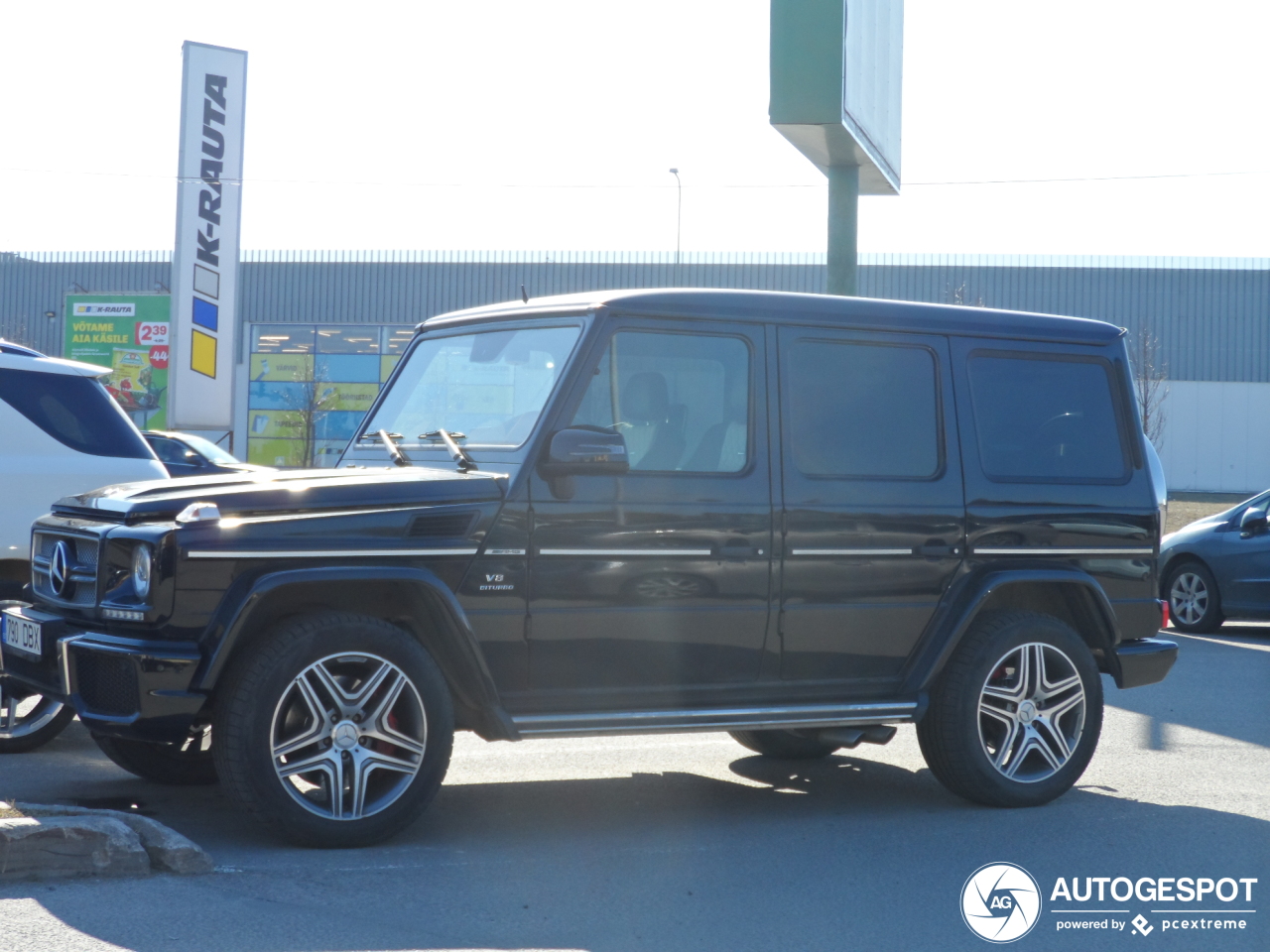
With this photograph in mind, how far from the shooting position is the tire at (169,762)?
6.09 metres

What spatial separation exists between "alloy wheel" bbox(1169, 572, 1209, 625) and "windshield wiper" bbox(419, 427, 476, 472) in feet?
34.3

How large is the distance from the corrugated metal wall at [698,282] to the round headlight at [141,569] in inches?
1775

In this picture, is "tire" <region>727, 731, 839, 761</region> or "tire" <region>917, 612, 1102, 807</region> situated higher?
"tire" <region>917, 612, 1102, 807</region>

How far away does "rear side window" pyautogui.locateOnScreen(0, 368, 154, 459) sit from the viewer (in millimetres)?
7305

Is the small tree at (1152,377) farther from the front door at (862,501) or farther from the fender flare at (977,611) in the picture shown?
the front door at (862,501)

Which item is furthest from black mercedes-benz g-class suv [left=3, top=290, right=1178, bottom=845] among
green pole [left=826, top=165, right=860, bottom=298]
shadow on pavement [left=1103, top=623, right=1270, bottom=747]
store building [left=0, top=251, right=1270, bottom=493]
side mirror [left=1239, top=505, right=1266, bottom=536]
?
store building [left=0, top=251, right=1270, bottom=493]

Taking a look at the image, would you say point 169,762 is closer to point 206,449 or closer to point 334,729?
point 334,729

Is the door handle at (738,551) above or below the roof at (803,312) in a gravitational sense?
below

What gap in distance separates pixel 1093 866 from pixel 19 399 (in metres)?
5.53

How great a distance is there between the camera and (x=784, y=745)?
289 inches

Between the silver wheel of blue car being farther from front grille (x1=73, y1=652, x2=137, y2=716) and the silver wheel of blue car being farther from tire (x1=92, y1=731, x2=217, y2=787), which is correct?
tire (x1=92, y1=731, x2=217, y2=787)

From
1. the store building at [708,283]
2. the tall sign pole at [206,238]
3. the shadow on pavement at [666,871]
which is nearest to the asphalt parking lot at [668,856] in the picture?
the shadow on pavement at [666,871]

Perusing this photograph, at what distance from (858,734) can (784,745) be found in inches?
33.9

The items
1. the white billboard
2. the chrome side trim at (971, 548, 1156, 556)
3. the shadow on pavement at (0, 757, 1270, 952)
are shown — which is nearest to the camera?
the shadow on pavement at (0, 757, 1270, 952)
